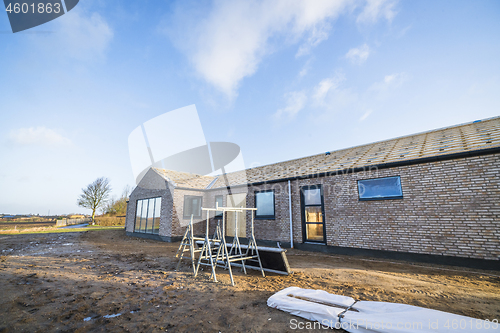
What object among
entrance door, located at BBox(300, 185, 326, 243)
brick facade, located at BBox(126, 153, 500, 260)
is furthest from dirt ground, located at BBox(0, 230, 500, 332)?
entrance door, located at BBox(300, 185, 326, 243)

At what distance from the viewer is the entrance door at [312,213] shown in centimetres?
980

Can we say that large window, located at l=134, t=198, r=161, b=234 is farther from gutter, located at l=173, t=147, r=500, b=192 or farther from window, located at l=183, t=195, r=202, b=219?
gutter, located at l=173, t=147, r=500, b=192

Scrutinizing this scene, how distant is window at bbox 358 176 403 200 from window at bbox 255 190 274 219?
4.32 m

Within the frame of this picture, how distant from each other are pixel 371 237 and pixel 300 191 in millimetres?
3414

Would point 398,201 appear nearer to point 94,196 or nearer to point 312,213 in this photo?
point 312,213

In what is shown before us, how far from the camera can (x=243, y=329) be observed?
Answer: 3.02 meters

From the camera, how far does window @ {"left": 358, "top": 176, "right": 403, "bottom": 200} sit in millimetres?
7832

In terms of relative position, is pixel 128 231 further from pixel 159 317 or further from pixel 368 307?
pixel 368 307

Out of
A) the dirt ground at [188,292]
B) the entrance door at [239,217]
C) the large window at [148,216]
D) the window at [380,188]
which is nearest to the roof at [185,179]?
the large window at [148,216]

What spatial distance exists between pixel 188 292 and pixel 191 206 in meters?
10.4

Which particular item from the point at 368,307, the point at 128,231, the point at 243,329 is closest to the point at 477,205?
the point at 368,307

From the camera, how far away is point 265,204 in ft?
38.1

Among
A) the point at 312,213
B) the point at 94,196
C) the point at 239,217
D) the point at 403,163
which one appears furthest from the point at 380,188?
the point at 94,196

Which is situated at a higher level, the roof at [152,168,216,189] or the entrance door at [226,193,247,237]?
the roof at [152,168,216,189]
